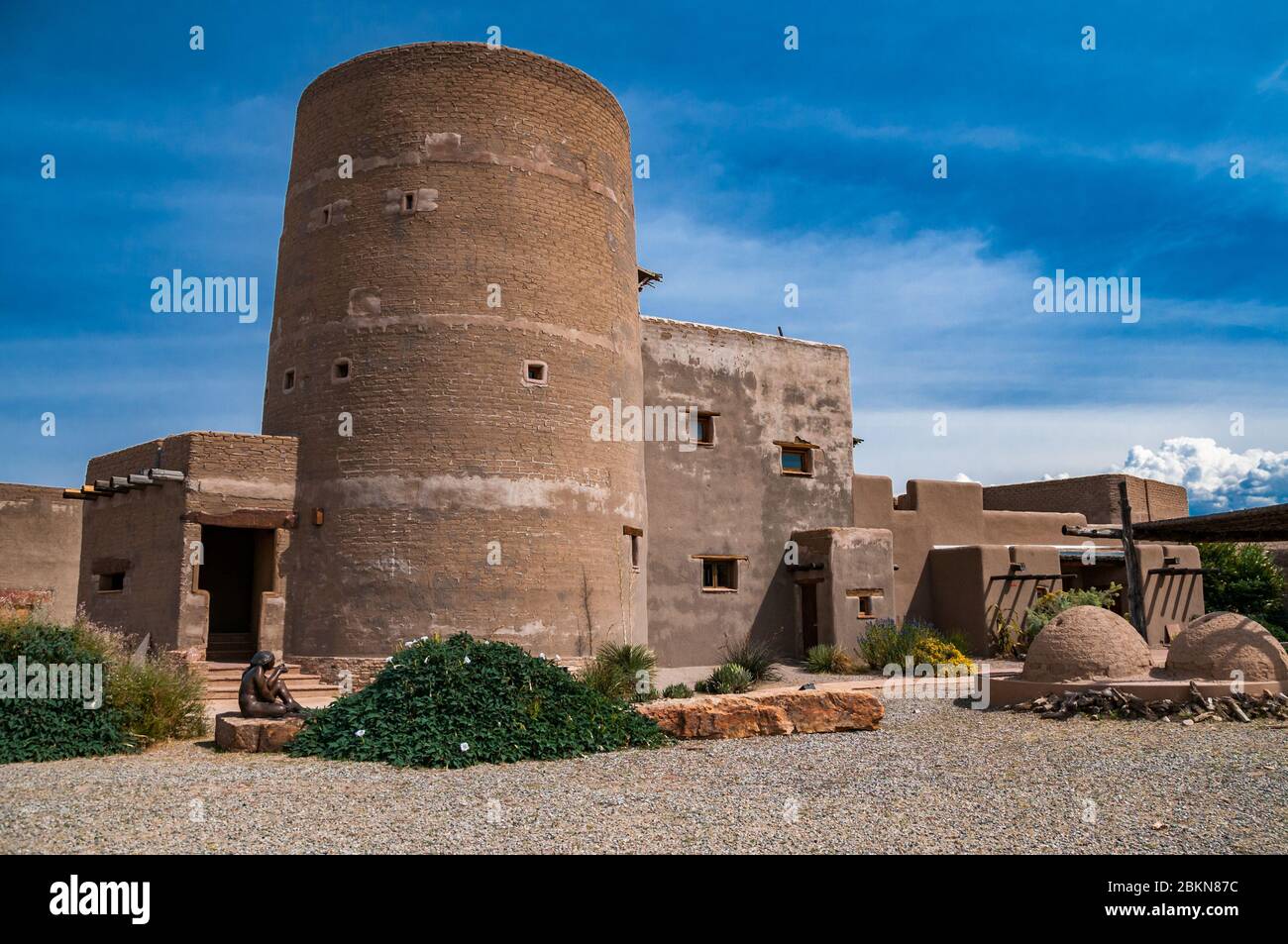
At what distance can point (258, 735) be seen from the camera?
1045 centimetres

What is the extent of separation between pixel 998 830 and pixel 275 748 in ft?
23.4

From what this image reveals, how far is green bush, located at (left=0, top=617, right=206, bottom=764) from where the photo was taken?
10.2m

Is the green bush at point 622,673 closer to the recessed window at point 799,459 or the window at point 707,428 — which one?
the window at point 707,428

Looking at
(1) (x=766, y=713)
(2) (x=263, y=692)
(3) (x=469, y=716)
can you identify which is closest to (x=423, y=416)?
(2) (x=263, y=692)

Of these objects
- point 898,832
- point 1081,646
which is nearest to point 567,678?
point 898,832

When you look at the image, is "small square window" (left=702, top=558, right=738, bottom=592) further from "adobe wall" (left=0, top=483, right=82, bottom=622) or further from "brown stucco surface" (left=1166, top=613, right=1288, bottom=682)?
"adobe wall" (left=0, top=483, right=82, bottom=622)

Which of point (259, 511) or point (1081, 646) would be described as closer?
point (1081, 646)

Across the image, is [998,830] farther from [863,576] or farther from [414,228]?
[863,576]

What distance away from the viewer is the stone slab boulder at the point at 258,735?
10.4 metres

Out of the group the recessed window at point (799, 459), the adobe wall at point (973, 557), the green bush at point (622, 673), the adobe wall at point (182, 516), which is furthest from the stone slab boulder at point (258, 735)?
the adobe wall at point (973, 557)

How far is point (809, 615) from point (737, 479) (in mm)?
3652

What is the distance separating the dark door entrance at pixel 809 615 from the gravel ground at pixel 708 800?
11.9m

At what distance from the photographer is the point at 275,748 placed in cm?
1041

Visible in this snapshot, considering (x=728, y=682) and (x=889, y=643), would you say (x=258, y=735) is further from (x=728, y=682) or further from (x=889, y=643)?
(x=889, y=643)
